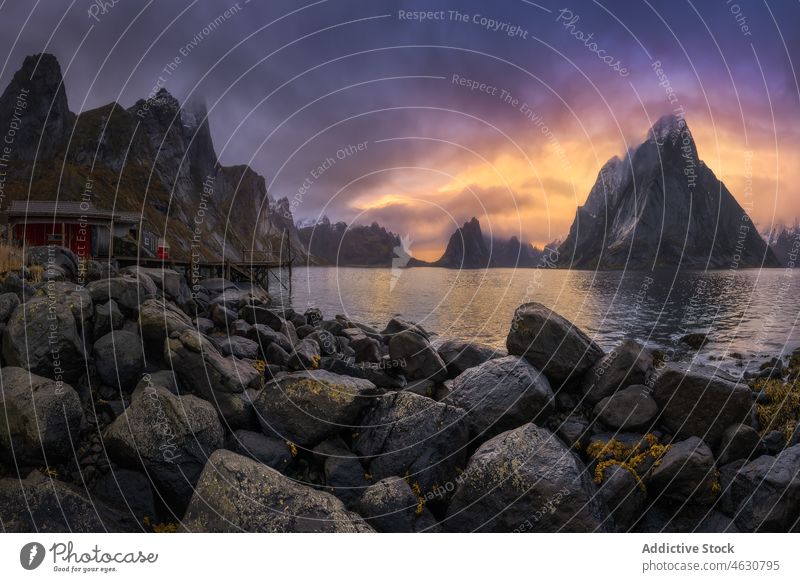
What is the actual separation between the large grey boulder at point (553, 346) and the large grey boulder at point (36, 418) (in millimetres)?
11018

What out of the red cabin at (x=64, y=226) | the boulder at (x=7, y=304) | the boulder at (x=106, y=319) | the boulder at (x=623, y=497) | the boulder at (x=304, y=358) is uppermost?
the red cabin at (x=64, y=226)

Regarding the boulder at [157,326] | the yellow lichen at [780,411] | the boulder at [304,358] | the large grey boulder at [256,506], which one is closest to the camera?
the large grey boulder at [256,506]

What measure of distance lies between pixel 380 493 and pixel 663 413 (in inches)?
291

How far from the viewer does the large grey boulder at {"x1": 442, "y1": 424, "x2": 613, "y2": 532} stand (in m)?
7.71

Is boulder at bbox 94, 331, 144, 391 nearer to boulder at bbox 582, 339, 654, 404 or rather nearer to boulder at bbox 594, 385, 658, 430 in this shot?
boulder at bbox 594, 385, 658, 430

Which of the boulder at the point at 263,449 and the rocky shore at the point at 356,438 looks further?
the boulder at the point at 263,449

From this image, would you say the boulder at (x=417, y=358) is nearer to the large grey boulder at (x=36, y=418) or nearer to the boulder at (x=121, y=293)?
the boulder at (x=121, y=293)

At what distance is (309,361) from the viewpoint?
47.3ft

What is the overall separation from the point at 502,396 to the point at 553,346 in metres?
2.79

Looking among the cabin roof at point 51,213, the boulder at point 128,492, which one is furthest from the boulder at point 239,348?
the cabin roof at point 51,213

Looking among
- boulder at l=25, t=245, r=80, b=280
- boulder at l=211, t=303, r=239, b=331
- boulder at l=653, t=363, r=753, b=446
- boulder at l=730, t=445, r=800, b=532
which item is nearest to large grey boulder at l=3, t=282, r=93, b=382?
boulder at l=25, t=245, r=80, b=280

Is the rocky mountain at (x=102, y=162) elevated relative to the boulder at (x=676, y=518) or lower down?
elevated

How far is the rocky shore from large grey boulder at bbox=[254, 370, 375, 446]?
38 millimetres

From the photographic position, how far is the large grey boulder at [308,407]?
10.1 meters
